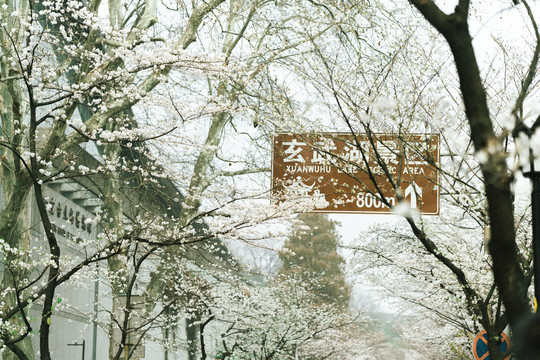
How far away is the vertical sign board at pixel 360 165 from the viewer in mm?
9805

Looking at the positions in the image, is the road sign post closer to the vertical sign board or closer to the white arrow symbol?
the vertical sign board

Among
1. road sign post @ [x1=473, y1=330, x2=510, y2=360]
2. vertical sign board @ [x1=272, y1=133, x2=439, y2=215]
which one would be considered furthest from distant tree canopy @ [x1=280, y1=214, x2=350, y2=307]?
vertical sign board @ [x1=272, y1=133, x2=439, y2=215]

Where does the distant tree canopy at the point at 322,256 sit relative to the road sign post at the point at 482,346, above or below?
above

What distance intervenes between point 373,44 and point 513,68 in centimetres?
242

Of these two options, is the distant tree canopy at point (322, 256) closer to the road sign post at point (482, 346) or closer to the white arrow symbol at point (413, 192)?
the road sign post at point (482, 346)

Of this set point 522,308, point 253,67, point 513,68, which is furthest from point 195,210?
point 522,308

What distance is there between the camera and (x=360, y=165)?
10.0 metres

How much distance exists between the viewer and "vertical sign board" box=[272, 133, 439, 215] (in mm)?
9805

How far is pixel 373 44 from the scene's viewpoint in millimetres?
11586

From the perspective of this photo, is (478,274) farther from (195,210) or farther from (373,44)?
(195,210)

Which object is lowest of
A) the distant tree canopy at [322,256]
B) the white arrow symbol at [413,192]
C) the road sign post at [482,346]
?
the road sign post at [482,346]

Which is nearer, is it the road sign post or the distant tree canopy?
the road sign post

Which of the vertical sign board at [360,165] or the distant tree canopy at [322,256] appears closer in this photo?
the vertical sign board at [360,165]

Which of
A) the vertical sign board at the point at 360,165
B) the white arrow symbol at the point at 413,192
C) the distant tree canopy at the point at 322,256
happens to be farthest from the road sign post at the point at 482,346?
the distant tree canopy at the point at 322,256
